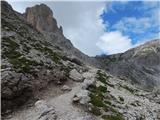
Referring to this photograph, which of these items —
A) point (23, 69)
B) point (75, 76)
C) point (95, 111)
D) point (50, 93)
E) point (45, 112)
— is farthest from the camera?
point (75, 76)

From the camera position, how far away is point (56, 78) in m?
44.9

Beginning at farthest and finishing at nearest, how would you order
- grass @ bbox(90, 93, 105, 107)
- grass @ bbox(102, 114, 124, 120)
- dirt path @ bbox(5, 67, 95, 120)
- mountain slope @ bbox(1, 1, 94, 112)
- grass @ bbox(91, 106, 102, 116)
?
grass @ bbox(90, 93, 105, 107) < mountain slope @ bbox(1, 1, 94, 112) < grass @ bbox(91, 106, 102, 116) < grass @ bbox(102, 114, 124, 120) < dirt path @ bbox(5, 67, 95, 120)

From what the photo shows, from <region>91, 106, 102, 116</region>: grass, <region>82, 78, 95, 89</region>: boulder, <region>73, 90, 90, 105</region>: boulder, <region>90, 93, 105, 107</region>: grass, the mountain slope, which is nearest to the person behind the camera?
<region>91, 106, 102, 116</region>: grass

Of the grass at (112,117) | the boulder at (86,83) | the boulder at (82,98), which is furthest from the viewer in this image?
the boulder at (86,83)

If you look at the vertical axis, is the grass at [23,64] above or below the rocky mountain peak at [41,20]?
below

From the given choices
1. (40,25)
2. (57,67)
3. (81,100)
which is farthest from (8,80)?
(40,25)

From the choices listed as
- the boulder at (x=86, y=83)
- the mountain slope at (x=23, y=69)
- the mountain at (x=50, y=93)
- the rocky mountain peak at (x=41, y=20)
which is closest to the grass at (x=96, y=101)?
the mountain at (x=50, y=93)

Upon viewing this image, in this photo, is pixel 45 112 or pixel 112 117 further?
pixel 112 117

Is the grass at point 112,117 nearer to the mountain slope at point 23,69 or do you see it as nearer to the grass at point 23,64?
the mountain slope at point 23,69

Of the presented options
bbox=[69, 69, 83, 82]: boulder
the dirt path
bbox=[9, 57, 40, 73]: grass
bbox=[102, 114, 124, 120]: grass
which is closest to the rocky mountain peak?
bbox=[69, 69, 83, 82]: boulder

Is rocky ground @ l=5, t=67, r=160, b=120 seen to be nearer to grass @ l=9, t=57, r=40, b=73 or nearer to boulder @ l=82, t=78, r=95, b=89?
boulder @ l=82, t=78, r=95, b=89

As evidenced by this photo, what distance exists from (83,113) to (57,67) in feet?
50.0

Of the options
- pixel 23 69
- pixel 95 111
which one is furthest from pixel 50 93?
pixel 95 111

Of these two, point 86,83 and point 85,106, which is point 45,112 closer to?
point 85,106
